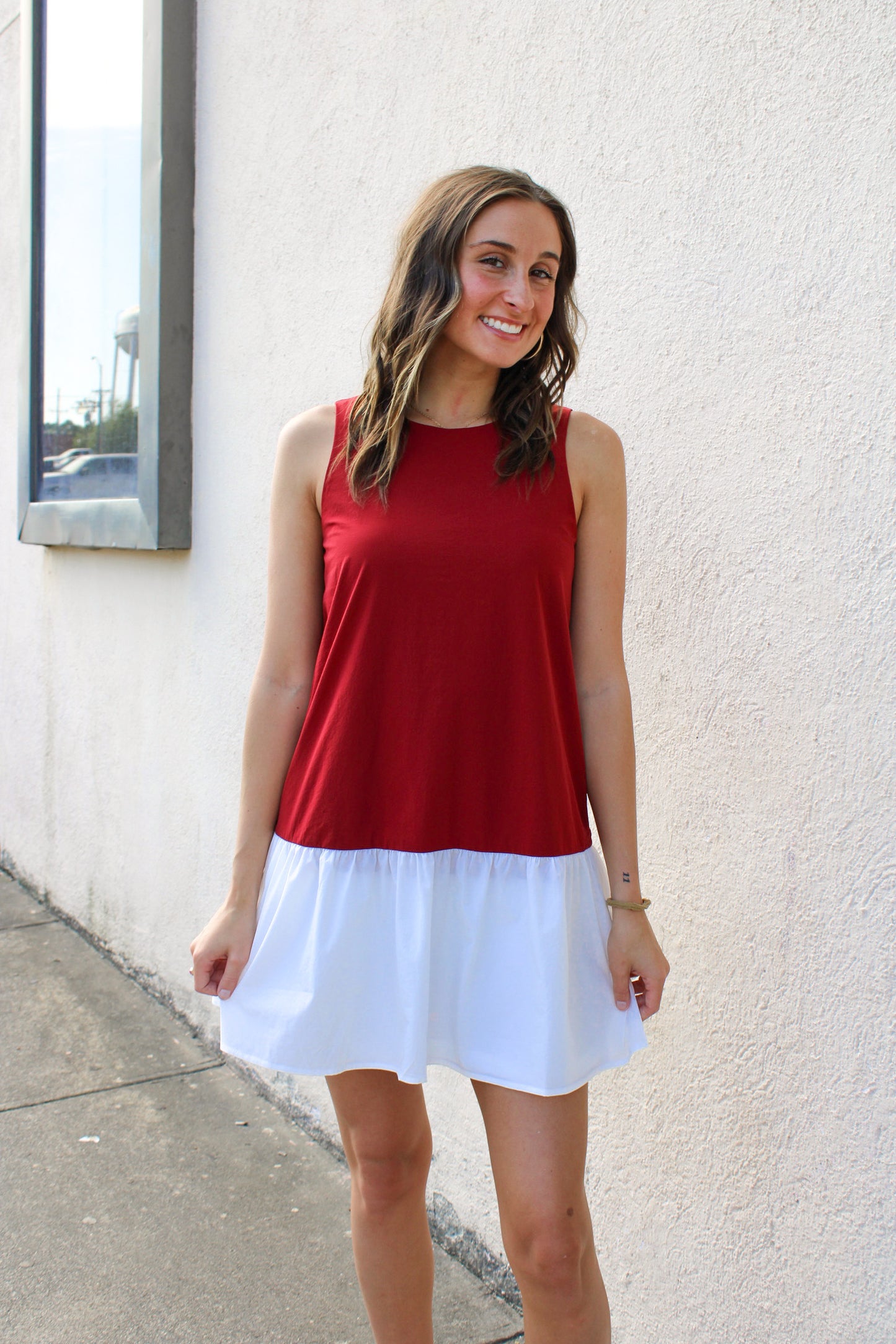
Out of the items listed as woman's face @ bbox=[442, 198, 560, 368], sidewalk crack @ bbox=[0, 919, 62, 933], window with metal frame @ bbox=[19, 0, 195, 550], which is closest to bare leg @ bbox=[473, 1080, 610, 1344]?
woman's face @ bbox=[442, 198, 560, 368]

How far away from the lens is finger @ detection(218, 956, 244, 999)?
5.82 feet

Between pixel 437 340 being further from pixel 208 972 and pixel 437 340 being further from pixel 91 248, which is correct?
pixel 91 248

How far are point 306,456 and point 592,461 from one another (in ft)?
1.45

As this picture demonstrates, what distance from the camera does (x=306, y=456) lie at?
180cm

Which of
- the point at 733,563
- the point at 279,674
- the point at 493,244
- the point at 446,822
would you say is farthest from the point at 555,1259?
the point at 493,244

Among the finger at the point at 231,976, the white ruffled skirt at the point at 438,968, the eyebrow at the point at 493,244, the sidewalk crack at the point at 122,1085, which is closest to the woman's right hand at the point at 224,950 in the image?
the finger at the point at 231,976

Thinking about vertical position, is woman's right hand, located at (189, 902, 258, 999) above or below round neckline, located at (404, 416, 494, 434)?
below

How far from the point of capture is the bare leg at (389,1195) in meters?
1.78

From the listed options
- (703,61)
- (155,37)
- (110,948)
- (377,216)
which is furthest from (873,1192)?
(155,37)

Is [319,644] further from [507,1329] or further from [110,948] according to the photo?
[110,948]

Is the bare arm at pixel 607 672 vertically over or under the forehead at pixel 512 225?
under

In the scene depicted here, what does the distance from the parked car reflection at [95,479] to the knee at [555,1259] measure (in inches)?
116

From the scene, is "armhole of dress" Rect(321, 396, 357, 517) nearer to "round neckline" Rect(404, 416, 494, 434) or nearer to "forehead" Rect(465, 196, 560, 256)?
"round neckline" Rect(404, 416, 494, 434)

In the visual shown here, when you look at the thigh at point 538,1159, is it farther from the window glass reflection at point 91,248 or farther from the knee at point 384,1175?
the window glass reflection at point 91,248
